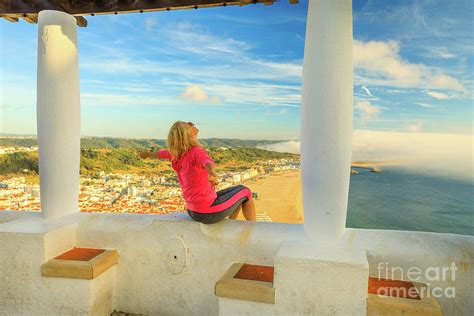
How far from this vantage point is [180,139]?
2.40 m

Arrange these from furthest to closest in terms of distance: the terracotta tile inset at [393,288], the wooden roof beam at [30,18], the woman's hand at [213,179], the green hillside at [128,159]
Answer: the green hillside at [128,159]
the wooden roof beam at [30,18]
the woman's hand at [213,179]
the terracotta tile inset at [393,288]

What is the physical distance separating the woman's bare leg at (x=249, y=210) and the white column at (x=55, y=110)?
1347mm

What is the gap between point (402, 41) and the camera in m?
18.8

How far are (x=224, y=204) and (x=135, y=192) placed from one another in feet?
5.22

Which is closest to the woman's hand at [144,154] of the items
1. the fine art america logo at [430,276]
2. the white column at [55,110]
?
the white column at [55,110]

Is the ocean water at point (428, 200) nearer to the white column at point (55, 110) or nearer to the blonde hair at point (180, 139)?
the blonde hair at point (180, 139)

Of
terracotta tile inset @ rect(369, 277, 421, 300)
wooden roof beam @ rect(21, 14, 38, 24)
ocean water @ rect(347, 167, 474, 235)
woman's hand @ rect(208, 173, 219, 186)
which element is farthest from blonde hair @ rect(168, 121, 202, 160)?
ocean water @ rect(347, 167, 474, 235)

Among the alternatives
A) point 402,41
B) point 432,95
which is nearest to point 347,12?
point 402,41

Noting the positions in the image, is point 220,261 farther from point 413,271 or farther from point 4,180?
point 4,180

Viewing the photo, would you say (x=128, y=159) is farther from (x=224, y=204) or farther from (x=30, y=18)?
(x=224, y=204)

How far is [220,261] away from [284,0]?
1836mm

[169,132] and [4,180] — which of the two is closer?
[169,132]

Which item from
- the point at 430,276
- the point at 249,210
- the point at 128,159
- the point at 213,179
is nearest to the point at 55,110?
the point at 128,159

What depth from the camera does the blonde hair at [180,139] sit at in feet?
7.87
